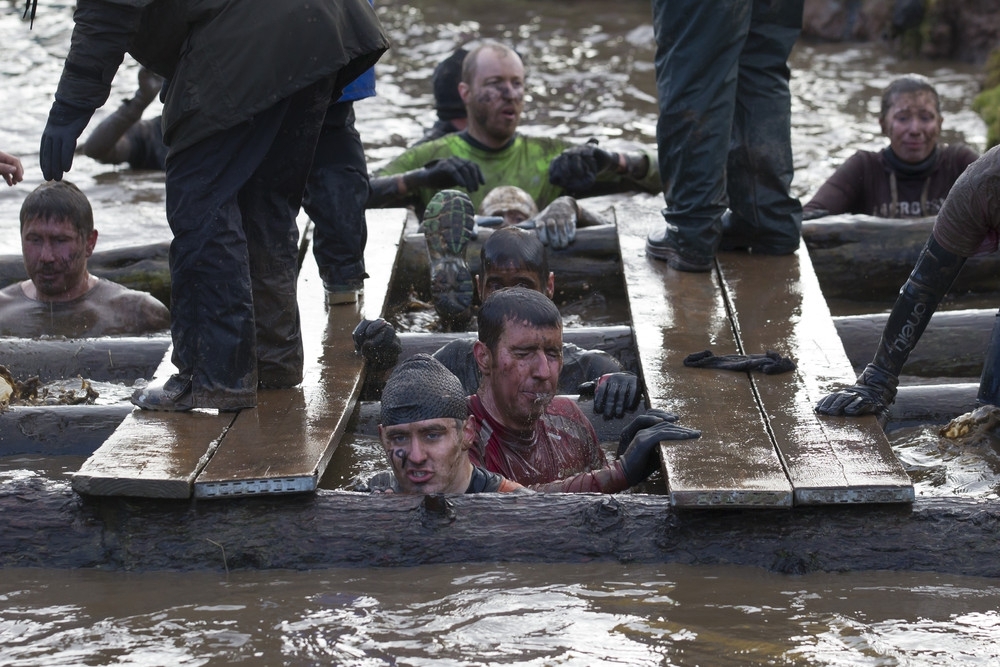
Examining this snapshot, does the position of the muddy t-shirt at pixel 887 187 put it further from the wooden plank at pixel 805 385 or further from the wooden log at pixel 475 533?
the wooden log at pixel 475 533

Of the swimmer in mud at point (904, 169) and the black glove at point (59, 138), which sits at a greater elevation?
the black glove at point (59, 138)

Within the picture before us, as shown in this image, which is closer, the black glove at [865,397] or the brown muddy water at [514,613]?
the brown muddy water at [514,613]

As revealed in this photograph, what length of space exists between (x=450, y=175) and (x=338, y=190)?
1708 millimetres

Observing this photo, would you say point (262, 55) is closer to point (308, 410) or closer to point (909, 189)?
point (308, 410)

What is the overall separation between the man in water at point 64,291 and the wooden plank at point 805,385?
8.70 feet

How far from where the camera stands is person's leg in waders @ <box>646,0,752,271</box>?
5.82m

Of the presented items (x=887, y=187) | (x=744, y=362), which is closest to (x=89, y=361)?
(x=744, y=362)

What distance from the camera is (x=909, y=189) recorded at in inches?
320

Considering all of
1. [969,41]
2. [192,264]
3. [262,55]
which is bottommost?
[969,41]

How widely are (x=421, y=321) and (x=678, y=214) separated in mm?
1381

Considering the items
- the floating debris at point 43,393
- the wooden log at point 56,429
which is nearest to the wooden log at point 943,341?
the wooden log at point 56,429

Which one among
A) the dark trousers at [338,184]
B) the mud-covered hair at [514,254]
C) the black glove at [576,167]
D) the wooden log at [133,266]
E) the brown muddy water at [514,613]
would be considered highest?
the dark trousers at [338,184]

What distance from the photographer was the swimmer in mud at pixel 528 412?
4719mm

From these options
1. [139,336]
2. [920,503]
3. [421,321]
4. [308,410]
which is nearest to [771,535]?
[920,503]
